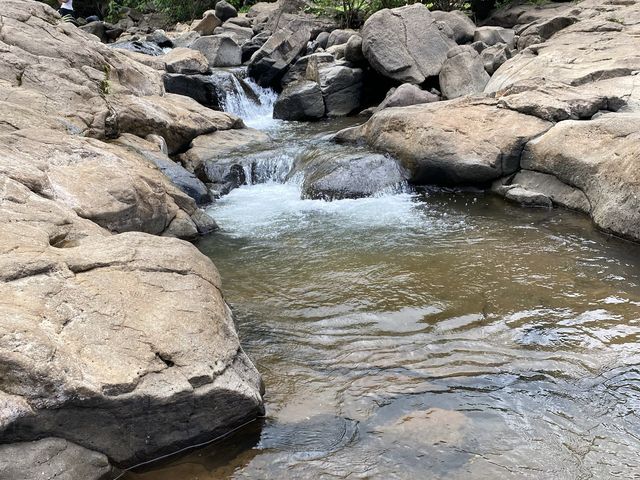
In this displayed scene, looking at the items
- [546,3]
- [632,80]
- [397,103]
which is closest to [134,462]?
[632,80]

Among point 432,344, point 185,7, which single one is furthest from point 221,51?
point 432,344

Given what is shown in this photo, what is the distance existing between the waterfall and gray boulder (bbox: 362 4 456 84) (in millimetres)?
3180

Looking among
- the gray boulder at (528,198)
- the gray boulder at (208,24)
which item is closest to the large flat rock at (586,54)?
the gray boulder at (528,198)

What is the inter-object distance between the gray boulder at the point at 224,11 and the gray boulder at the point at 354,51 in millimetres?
9604

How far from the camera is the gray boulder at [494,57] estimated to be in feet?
45.9

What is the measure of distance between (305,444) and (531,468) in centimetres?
143

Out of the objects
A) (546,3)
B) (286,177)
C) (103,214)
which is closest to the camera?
(103,214)

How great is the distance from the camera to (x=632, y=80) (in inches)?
392

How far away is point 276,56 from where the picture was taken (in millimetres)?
17406

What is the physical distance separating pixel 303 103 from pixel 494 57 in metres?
4.85

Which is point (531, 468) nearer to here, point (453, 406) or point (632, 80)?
point (453, 406)

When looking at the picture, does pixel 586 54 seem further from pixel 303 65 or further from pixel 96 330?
pixel 96 330

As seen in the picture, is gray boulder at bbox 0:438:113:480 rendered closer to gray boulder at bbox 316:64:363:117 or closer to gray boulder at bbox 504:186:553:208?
gray boulder at bbox 504:186:553:208

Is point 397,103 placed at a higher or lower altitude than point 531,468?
higher
